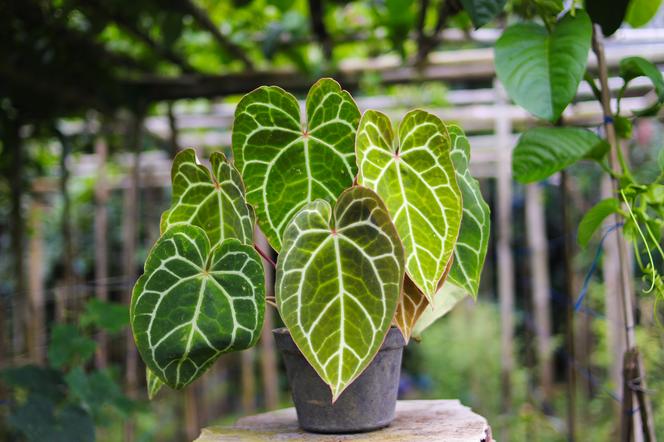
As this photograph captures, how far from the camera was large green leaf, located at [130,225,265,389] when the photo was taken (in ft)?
2.72

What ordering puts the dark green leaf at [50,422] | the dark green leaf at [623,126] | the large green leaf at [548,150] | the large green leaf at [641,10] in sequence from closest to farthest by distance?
the large green leaf at [548,150] < the dark green leaf at [623,126] < the large green leaf at [641,10] < the dark green leaf at [50,422]

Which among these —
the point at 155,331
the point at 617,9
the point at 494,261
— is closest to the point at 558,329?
the point at 494,261

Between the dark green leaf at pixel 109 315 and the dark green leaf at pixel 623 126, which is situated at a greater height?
the dark green leaf at pixel 623 126

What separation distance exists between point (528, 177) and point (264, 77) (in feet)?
6.11

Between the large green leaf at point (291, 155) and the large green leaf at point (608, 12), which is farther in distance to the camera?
the large green leaf at point (608, 12)

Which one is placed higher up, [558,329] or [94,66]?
[94,66]

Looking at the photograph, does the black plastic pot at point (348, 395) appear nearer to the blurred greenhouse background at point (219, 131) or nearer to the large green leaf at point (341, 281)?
the large green leaf at point (341, 281)

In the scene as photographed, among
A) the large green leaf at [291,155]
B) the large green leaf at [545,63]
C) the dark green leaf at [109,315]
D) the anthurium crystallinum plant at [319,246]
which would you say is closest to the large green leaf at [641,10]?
the large green leaf at [545,63]

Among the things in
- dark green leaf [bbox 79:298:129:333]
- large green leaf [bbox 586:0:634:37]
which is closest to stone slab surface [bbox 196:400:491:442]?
large green leaf [bbox 586:0:634:37]

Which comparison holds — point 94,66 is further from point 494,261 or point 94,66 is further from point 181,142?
point 494,261

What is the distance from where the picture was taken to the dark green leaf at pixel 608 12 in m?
1.13

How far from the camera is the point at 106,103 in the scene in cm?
270

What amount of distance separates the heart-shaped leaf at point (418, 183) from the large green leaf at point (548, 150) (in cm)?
23

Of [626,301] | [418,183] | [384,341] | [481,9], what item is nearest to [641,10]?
[481,9]
